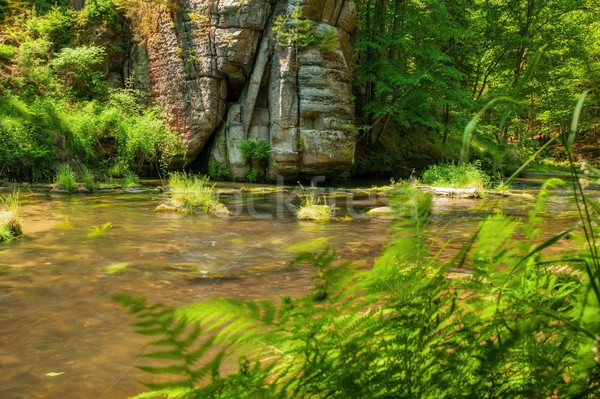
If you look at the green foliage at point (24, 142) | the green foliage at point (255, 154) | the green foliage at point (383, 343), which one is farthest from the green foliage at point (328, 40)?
the green foliage at point (383, 343)

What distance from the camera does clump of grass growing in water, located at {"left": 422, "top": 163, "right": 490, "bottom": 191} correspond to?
533 inches

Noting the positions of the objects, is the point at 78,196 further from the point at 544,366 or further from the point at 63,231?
the point at 544,366

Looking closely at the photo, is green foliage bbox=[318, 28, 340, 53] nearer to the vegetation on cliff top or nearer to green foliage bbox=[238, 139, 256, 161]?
green foliage bbox=[238, 139, 256, 161]

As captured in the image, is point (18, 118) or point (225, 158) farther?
point (225, 158)

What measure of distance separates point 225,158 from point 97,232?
10246 millimetres

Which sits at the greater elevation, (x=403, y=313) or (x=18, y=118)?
(x=18, y=118)

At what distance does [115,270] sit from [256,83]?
12605 millimetres

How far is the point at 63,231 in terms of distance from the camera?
666 cm

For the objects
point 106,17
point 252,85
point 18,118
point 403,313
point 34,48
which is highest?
point 106,17

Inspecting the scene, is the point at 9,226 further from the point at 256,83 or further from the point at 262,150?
the point at 256,83

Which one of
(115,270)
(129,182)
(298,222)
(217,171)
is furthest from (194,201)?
(217,171)

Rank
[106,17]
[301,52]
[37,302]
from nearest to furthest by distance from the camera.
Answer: [37,302], [301,52], [106,17]

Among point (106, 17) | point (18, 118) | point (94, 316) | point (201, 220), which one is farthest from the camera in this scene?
point (106, 17)

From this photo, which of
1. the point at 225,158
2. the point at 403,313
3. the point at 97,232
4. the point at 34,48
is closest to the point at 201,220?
the point at 97,232
